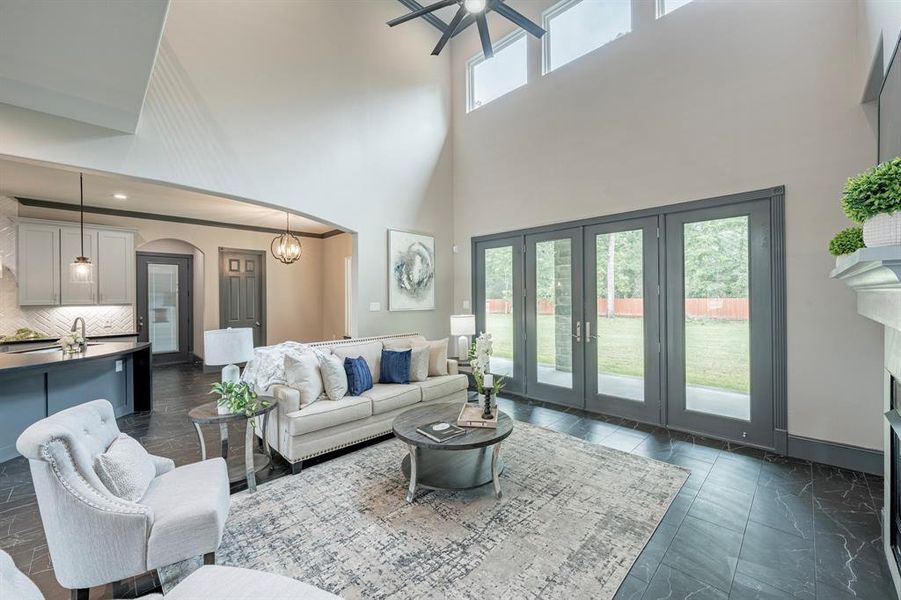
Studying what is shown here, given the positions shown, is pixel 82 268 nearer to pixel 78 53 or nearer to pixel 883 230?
pixel 78 53

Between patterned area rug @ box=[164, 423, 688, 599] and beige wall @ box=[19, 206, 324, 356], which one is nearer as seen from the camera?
patterned area rug @ box=[164, 423, 688, 599]

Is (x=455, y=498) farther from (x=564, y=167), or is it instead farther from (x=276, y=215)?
(x=276, y=215)

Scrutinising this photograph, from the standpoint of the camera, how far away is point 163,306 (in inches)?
296

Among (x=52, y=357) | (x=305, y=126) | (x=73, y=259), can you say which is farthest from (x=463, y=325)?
(x=73, y=259)

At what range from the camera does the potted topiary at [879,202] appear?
137 cm

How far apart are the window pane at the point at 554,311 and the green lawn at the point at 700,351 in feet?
1.60

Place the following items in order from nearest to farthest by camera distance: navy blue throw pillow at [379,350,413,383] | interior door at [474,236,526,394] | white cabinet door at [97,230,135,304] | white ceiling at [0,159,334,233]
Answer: navy blue throw pillow at [379,350,413,383] → white ceiling at [0,159,334,233] → interior door at [474,236,526,394] → white cabinet door at [97,230,135,304]

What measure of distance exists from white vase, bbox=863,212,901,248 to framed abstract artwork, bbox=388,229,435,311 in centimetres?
471

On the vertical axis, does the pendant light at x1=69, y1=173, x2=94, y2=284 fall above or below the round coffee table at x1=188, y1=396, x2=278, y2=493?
above

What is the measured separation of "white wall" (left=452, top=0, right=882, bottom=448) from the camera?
3121 millimetres

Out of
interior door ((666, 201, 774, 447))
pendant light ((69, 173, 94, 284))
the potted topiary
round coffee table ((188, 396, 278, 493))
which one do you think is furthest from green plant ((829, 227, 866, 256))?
pendant light ((69, 173, 94, 284))

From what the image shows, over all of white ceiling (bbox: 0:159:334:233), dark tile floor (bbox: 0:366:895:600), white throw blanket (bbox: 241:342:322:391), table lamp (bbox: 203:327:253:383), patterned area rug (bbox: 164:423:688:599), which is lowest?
dark tile floor (bbox: 0:366:895:600)

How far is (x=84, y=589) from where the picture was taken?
1.70 meters

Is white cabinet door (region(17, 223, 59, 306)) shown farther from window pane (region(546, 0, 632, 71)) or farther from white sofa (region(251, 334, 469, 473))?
window pane (region(546, 0, 632, 71))
